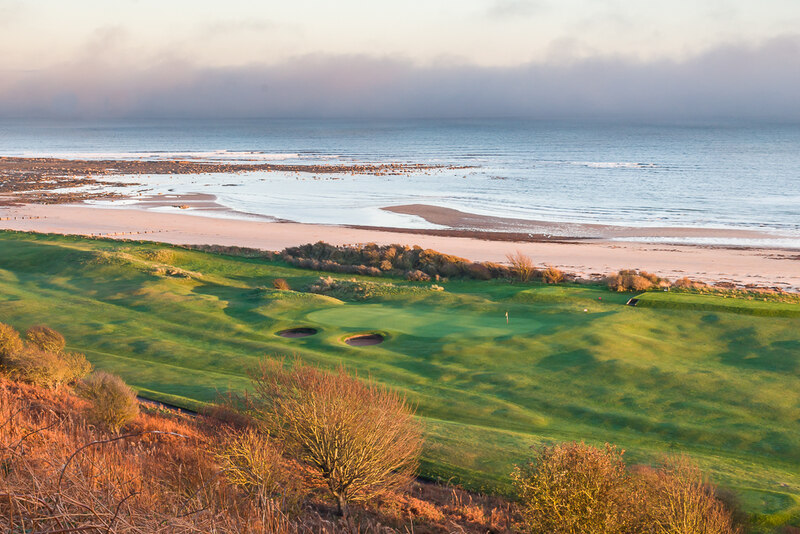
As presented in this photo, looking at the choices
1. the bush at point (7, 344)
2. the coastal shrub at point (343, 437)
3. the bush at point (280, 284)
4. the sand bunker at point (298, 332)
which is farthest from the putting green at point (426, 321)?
the coastal shrub at point (343, 437)

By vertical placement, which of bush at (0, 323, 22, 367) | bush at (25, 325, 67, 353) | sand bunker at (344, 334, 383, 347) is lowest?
sand bunker at (344, 334, 383, 347)

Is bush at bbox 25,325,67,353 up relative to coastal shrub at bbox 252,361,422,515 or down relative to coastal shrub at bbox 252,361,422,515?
down

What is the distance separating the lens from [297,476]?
14.6 metres

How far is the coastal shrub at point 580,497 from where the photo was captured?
12.0 m

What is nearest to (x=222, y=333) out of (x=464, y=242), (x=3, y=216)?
(x=464, y=242)

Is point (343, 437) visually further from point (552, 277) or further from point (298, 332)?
point (552, 277)

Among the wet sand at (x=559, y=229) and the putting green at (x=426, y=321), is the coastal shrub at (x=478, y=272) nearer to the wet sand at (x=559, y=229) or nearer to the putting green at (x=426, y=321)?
the putting green at (x=426, y=321)

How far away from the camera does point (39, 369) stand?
878 inches

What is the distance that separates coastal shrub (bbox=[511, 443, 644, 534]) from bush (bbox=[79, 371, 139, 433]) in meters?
11.0

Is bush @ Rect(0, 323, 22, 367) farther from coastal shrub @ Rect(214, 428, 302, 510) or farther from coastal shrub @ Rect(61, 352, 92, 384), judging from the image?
coastal shrub @ Rect(214, 428, 302, 510)

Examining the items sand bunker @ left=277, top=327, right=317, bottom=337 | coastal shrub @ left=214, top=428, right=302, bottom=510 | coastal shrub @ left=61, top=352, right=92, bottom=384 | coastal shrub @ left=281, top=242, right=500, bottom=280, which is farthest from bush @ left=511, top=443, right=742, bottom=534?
coastal shrub @ left=281, top=242, right=500, bottom=280

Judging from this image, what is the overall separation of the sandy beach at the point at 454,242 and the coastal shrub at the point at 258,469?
119ft

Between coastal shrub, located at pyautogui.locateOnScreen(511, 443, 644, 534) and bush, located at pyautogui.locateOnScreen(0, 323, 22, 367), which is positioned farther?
bush, located at pyautogui.locateOnScreen(0, 323, 22, 367)

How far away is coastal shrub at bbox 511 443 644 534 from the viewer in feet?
39.3
